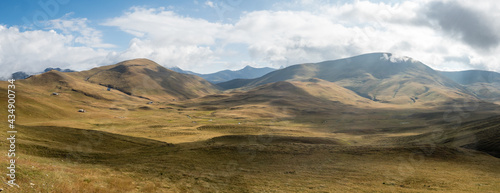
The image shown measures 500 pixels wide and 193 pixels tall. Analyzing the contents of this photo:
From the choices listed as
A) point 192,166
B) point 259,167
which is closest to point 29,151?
point 192,166

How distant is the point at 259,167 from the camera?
46.5 metres

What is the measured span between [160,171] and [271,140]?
43.3 meters

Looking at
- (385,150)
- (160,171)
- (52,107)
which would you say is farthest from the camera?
(52,107)

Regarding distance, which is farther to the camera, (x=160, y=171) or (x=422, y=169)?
(x=422, y=169)

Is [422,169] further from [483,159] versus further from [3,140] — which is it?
[3,140]

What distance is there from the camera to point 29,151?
133 feet

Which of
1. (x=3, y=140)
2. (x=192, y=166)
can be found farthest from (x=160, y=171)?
A: (x=3, y=140)

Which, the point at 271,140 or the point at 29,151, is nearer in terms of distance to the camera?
the point at 29,151

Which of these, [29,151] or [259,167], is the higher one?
[29,151]

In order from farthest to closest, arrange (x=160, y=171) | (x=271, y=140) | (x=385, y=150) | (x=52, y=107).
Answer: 1. (x=52, y=107)
2. (x=271, y=140)
3. (x=385, y=150)
4. (x=160, y=171)

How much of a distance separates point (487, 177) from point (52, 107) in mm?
160617

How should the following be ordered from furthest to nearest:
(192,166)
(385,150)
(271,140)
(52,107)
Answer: (52,107)
(271,140)
(385,150)
(192,166)

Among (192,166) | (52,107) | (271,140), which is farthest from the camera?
(52,107)

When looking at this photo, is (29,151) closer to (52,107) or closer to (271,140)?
(271,140)
